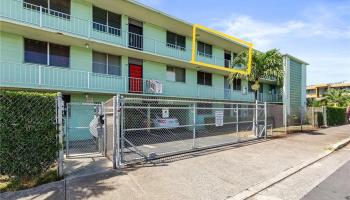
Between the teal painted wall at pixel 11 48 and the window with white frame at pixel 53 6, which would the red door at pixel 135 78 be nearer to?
the window with white frame at pixel 53 6

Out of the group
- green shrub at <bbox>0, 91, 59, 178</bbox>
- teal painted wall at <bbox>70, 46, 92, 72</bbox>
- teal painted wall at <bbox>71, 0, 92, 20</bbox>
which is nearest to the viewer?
green shrub at <bbox>0, 91, 59, 178</bbox>

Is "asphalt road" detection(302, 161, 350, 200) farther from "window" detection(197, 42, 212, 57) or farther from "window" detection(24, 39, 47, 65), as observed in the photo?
"window" detection(197, 42, 212, 57)

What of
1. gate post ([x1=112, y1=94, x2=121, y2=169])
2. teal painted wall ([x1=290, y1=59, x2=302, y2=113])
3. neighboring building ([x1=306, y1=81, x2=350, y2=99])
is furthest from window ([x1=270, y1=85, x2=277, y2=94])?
neighboring building ([x1=306, y1=81, x2=350, y2=99])

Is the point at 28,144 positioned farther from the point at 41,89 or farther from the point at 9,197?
the point at 41,89

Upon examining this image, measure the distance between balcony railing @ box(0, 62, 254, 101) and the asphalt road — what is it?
1161cm

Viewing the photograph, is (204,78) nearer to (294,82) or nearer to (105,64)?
(105,64)

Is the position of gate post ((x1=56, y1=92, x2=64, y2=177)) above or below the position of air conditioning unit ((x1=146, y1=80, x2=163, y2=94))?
below

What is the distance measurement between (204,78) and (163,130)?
9597 millimetres

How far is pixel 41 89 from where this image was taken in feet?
39.8

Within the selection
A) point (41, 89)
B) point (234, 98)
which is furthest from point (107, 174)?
point (234, 98)

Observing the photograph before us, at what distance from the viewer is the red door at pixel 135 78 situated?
16.3 meters

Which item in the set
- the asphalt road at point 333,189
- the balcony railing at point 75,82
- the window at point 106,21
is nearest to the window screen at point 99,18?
the window at point 106,21

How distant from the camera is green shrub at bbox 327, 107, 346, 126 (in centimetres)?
2500

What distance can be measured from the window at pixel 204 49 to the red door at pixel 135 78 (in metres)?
6.37
